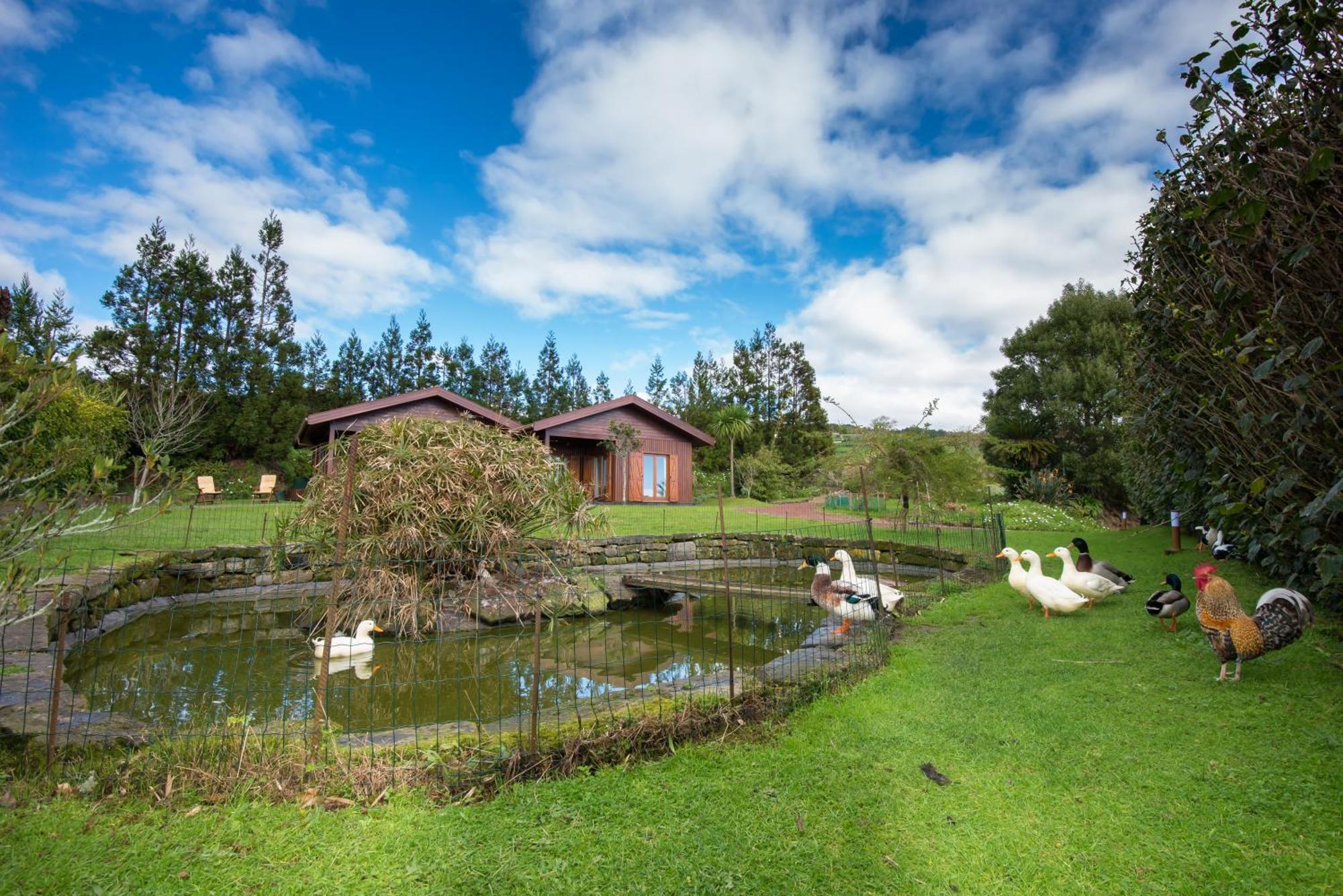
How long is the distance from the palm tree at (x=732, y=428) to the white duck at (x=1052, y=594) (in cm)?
2312

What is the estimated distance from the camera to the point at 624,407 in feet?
72.3

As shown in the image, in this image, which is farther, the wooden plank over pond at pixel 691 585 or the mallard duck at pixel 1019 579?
the wooden plank over pond at pixel 691 585

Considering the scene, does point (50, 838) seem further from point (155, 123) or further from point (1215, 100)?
point (155, 123)

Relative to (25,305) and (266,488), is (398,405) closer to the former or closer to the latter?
(266,488)

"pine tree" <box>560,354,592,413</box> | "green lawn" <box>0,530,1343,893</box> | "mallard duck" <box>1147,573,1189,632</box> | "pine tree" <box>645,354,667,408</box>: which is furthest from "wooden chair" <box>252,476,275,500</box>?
"pine tree" <box>645,354,667,408</box>

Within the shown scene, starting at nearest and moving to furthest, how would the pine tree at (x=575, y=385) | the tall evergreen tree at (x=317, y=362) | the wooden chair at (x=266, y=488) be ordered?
the wooden chair at (x=266, y=488) < the tall evergreen tree at (x=317, y=362) < the pine tree at (x=575, y=385)

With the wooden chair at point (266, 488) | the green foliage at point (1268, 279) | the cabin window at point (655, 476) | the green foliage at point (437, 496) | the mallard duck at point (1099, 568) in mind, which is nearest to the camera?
the green foliage at point (1268, 279)

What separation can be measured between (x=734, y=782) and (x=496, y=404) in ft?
151

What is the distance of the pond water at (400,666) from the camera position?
4.45 m

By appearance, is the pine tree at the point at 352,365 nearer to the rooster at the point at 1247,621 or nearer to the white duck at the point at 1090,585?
the white duck at the point at 1090,585

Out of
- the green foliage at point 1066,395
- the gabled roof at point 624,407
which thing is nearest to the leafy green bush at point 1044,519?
the green foliage at point 1066,395

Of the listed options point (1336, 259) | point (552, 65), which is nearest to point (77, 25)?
point (552, 65)

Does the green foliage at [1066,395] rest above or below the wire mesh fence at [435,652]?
above

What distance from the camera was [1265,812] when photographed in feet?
8.20
